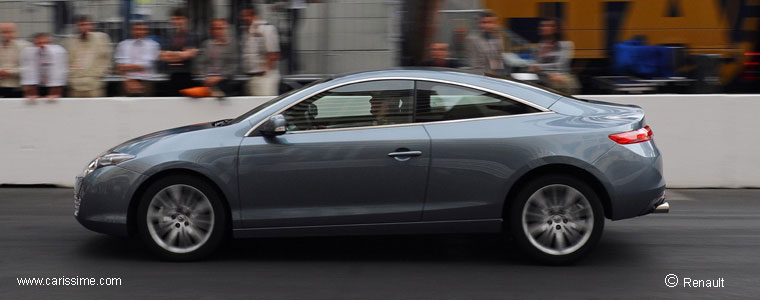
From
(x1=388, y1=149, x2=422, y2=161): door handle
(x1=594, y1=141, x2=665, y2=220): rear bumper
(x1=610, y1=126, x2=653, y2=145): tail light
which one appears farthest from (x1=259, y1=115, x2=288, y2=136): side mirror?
(x1=610, y1=126, x2=653, y2=145): tail light

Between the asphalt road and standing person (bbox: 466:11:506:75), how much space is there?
142 inches

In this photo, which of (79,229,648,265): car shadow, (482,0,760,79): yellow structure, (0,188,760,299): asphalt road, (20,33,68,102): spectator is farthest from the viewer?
(482,0,760,79): yellow structure

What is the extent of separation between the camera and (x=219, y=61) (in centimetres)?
1112

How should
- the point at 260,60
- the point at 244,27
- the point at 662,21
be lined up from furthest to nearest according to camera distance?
the point at 662,21
the point at 244,27
the point at 260,60

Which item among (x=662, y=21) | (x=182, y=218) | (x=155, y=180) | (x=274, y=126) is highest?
(x=662, y=21)

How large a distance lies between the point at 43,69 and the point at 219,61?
212cm

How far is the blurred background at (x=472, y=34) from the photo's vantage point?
11.5m

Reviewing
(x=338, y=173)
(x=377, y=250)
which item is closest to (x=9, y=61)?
(x=377, y=250)

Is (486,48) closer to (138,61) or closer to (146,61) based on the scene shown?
(146,61)

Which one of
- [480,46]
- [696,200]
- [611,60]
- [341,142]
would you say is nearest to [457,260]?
[341,142]

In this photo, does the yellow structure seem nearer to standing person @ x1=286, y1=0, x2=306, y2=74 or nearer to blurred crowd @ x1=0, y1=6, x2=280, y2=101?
standing person @ x1=286, y1=0, x2=306, y2=74

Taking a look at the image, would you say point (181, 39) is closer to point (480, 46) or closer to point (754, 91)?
point (480, 46)

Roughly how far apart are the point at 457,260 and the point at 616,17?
23.8 ft

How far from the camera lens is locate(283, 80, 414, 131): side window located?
6668 millimetres
